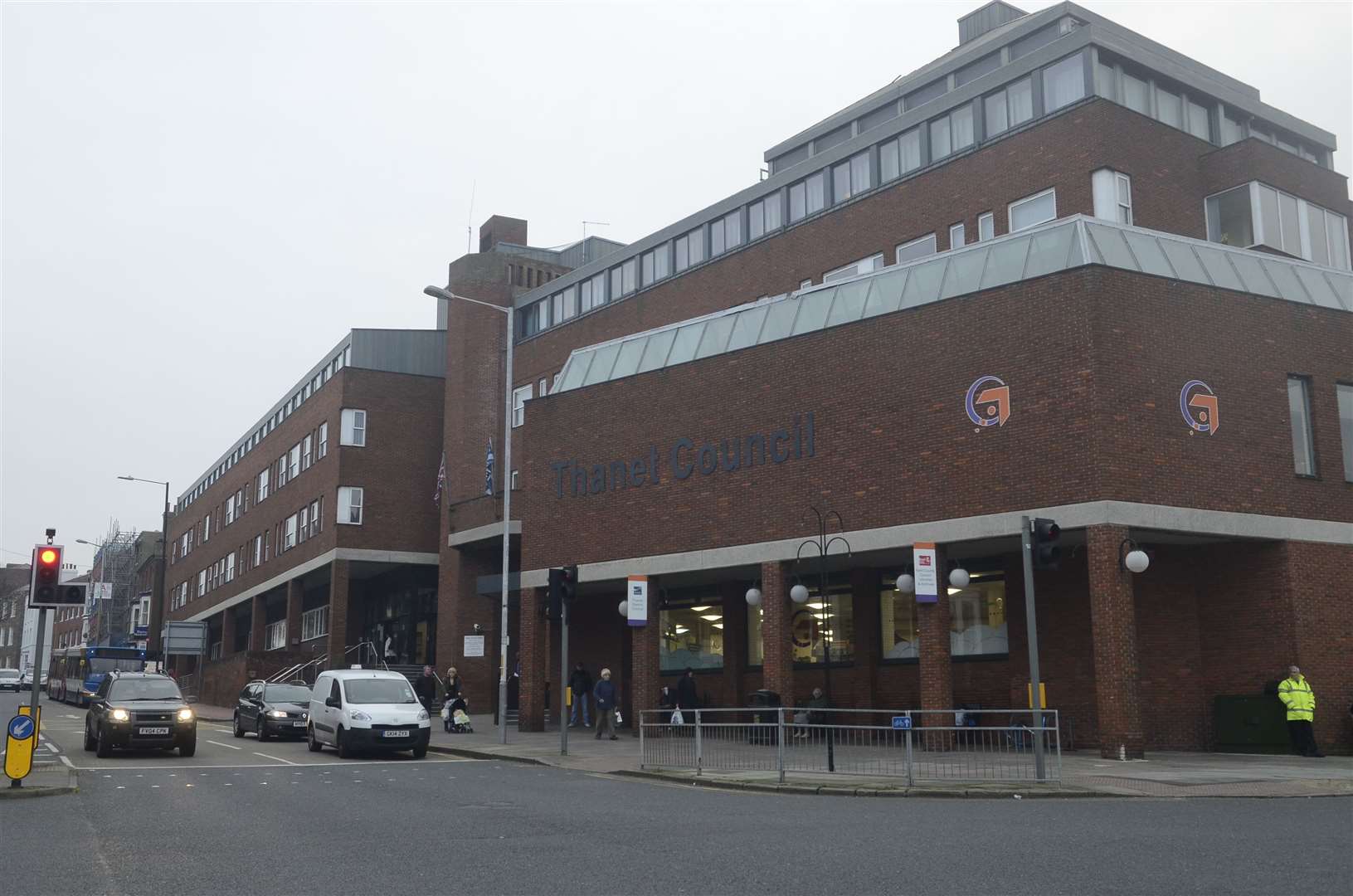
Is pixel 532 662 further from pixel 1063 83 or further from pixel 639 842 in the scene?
pixel 639 842

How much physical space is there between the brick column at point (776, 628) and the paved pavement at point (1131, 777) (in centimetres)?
355

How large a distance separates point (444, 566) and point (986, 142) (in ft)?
80.9

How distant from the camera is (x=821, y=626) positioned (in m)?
30.1

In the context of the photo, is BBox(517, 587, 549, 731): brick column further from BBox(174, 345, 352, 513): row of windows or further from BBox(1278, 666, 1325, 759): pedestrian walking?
BBox(174, 345, 352, 513): row of windows

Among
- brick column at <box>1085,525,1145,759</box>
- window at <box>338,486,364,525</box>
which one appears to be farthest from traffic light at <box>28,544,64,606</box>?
window at <box>338,486,364,525</box>

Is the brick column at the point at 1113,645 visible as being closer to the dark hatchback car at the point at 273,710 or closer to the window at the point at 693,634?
the window at the point at 693,634

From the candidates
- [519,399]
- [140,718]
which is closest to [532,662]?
[140,718]

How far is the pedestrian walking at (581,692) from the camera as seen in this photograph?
32.3 metres

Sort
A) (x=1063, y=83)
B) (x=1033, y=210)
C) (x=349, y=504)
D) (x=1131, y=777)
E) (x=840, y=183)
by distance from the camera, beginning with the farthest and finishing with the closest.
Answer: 1. (x=349, y=504)
2. (x=840, y=183)
3. (x=1033, y=210)
4. (x=1063, y=83)
5. (x=1131, y=777)

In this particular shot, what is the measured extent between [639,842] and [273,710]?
66.1 ft

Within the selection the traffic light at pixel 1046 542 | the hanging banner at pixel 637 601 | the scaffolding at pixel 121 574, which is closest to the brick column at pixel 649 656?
the hanging banner at pixel 637 601

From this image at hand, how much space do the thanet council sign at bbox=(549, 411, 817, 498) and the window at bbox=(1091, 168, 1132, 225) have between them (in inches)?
319

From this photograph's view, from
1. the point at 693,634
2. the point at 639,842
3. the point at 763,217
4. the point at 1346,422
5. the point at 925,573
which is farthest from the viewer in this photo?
the point at 763,217

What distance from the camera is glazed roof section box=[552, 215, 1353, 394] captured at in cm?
2341
